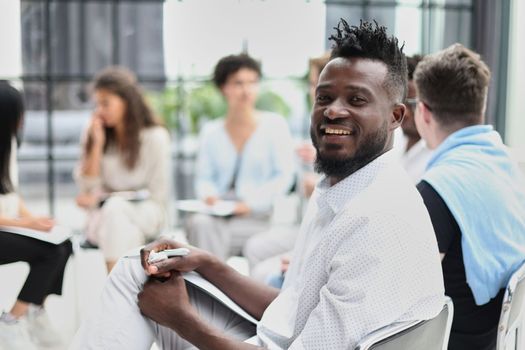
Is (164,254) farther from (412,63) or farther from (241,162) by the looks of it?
(241,162)

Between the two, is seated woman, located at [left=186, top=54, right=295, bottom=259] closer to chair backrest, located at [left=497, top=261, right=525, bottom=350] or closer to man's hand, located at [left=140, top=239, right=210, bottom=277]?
man's hand, located at [left=140, top=239, right=210, bottom=277]

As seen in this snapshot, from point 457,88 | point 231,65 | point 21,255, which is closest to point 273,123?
point 231,65

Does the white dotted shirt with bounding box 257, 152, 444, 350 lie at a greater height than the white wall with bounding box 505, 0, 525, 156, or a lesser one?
lesser

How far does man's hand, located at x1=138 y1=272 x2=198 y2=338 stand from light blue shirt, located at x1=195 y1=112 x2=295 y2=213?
2218 mm

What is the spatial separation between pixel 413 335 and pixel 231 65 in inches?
119

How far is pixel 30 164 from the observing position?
6023 mm

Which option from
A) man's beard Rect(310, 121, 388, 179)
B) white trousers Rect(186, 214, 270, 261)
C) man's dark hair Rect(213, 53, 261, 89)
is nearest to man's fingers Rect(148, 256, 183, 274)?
man's beard Rect(310, 121, 388, 179)

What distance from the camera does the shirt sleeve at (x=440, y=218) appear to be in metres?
2.03

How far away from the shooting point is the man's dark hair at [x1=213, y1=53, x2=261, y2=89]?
432 cm

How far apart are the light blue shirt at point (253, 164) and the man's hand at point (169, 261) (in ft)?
6.74

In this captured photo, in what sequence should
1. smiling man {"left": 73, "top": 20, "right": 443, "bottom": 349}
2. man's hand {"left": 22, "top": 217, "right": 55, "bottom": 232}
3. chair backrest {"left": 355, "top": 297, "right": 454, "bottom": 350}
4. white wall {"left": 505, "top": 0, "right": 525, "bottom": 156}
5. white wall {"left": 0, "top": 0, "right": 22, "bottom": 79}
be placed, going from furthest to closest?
white wall {"left": 0, "top": 0, "right": 22, "bottom": 79} < white wall {"left": 505, "top": 0, "right": 525, "bottom": 156} < man's hand {"left": 22, "top": 217, "right": 55, "bottom": 232} < smiling man {"left": 73, "top": 20, "right": 443, "bottom": 349} < chair backrest {"left": 355, "top": 297, "right": 454, "bottom": 350}

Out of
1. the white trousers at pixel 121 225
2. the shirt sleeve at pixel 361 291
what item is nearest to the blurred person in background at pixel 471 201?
the shirt sleeve at pixel 361 291

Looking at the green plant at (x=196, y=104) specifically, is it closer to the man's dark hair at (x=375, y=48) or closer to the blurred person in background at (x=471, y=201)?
the blurred person in background at (x=471, y=201)

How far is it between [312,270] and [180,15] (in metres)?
4.53
